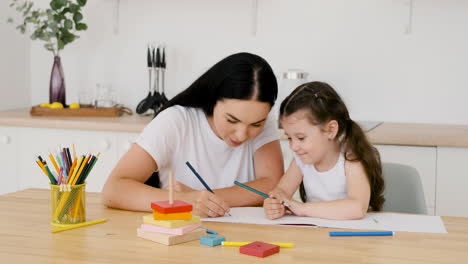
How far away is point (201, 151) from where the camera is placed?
1.93 m

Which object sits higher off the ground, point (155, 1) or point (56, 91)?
point (155, 1)

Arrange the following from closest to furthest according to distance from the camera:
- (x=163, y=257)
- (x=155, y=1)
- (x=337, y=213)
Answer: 1. (x=163, y=257)
2. (x=337, y=213)
3. (x=155, y=1)

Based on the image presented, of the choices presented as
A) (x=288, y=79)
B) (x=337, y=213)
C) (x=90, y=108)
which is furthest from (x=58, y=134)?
(x=337, y=213)

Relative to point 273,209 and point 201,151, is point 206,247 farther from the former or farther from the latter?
point 201,151

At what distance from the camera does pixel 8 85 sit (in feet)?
11.1

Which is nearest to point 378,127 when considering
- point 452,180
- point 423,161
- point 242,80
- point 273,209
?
point 423,161

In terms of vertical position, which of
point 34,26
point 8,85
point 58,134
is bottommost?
point 58,134

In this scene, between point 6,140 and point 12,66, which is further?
point 12,66

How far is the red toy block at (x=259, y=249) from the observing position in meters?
1.20

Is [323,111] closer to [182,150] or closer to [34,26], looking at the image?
[182,150]

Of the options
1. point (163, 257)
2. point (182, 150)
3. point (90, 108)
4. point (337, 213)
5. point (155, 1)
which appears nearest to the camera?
point (163, 257)

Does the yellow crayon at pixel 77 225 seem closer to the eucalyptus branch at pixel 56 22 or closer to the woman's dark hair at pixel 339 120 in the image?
the woman's dark hair at pixel 339 120

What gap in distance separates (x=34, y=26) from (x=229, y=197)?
7.12 feet

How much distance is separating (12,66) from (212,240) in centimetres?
250
